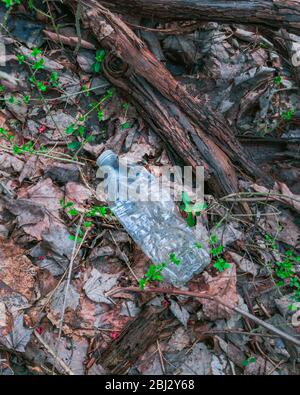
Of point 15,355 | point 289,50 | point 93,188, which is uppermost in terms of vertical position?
point 289,50

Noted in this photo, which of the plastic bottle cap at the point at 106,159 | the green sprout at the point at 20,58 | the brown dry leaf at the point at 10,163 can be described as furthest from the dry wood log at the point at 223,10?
the brown dry leaf at the point at 10,163

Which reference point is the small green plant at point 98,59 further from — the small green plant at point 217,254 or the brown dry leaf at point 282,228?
the brown dry leaf at point 282,228

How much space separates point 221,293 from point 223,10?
178 cm

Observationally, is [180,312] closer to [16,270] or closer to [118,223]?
[118,223]

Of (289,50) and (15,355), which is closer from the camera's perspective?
(15,355)

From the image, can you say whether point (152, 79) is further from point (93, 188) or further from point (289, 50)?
point (289, 50)

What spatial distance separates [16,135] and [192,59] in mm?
1391

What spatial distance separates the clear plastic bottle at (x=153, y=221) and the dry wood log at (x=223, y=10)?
3.17 feet

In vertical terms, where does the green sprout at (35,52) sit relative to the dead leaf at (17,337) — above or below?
above

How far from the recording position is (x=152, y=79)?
2.89 metres

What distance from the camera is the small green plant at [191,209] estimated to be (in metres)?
2.90
